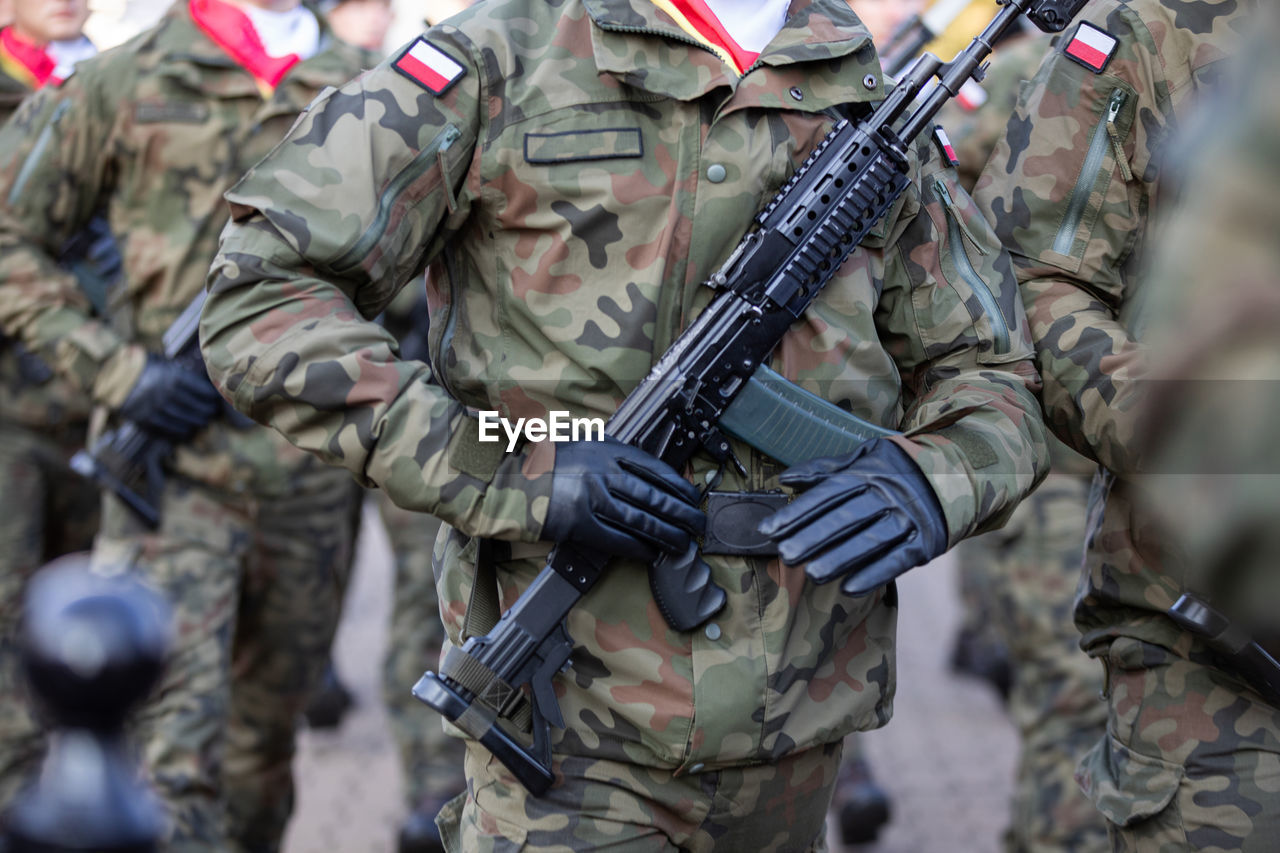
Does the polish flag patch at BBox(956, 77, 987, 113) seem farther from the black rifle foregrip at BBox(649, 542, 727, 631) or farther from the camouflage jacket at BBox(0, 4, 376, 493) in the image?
the black rifle foregrip at BBox(649, 542, 727, 631)

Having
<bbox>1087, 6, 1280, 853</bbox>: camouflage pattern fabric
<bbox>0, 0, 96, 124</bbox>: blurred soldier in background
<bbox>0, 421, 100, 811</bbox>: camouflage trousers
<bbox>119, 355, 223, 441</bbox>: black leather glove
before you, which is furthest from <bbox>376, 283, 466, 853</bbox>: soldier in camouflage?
<bbox>1087, 6, 1280, 853</bbox>: camouflage pattern fabric

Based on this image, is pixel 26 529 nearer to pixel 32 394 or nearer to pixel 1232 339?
pixel 32 394

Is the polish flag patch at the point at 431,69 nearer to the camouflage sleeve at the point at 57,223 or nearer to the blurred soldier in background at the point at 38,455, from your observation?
the camouflage sleeve at the point at 57,223

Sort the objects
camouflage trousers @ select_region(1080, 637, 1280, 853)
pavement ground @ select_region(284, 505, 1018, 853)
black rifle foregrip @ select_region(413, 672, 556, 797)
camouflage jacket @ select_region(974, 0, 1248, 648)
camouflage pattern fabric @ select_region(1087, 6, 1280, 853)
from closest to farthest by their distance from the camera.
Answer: camouflage pattern fabric @ select_region(1087, 6, 1280, 853), black rifle foregrip @ select_region(413, 672, 556, 797), camouflage trousers @ select_region(1080, 637, 1280, 853), camouflage jacket @ select_region(974, 0, 1248, 648), pavement ground @ select_region(284, 505, 1018, 853)

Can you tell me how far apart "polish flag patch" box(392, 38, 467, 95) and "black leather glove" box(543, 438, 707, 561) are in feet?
1.82

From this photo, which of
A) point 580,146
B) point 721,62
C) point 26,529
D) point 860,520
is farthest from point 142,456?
point 860,520

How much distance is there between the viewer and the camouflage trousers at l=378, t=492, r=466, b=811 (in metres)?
4.28

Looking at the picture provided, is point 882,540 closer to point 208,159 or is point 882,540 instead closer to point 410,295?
point 208,159

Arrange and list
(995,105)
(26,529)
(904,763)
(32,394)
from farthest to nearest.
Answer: (904,763) < (995,105) < (32,394) < (26,529)

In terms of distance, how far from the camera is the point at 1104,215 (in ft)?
8.53

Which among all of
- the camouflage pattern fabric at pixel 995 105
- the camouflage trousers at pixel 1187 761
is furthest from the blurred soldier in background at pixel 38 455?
the camouflage trousers at pixel 1187 761

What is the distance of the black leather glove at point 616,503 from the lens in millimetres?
2082

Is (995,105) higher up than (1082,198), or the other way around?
(1082,198)

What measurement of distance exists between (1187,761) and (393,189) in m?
1.57
